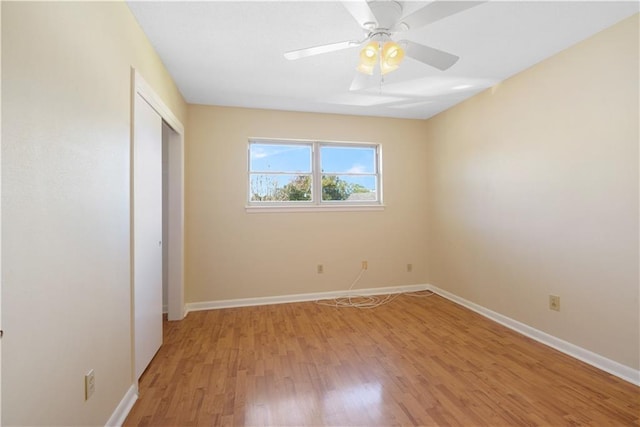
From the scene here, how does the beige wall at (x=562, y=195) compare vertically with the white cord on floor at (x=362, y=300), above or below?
above

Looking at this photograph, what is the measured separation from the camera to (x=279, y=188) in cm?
361

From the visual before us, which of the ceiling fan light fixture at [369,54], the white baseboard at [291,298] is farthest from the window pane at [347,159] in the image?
the ceiling fan light fixture at [369,54]

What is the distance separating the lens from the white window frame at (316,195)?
3490 mm

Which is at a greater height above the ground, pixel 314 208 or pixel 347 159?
pixel 347 159

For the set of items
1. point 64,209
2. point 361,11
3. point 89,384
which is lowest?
point 89,384

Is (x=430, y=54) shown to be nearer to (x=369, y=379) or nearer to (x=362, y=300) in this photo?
(x=369, y=379)

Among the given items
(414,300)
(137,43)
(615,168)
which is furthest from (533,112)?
(137,43)

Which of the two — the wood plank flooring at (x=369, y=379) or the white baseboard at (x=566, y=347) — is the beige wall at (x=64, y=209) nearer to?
the wood plank flooring at (x=369, y=379)

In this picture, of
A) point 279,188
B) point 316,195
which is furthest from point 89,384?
point 316,195

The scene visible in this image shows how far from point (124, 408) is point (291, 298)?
2082 mm

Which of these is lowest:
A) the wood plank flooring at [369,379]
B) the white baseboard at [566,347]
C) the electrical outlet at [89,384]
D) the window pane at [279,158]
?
the wood plank flooring at [369,379]

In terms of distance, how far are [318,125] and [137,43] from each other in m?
2.19

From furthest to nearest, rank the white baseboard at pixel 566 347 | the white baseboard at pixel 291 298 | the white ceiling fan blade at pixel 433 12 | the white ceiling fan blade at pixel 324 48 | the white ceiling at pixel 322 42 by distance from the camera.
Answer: the white baseboard at pixel 291 298 < the white baseboard at pixel 566 347 < the white ceiling at pixel 322 42 < the white ceiling fan blade at pixel 324 48 < the white ceiling fan blade at pixel 433 12

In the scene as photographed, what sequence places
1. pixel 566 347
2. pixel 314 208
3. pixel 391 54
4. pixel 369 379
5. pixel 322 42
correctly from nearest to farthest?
pixel 391 54, pixel 369 379, pixel 322 42, pixel 566 347, pixel 314 208
